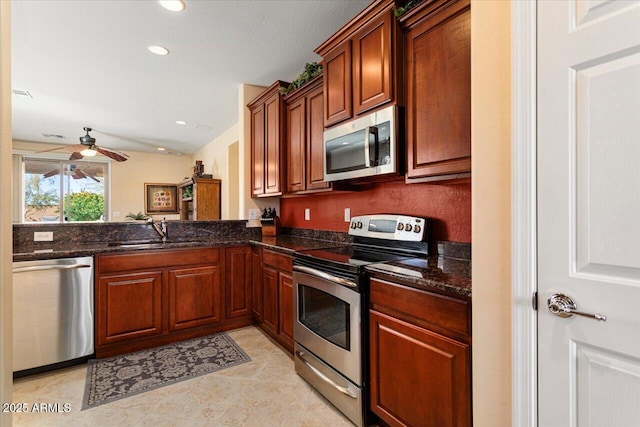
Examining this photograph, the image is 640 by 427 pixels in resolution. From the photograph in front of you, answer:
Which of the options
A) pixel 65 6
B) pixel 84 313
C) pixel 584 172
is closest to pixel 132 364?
pixel 84 313

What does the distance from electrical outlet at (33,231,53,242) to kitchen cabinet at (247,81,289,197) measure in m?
1.87

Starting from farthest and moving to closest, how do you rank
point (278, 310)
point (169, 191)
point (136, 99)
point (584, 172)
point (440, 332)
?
point (169, 191) < point (136, 99) < point (278, 310) < point (440, 332) < point (584, 172)

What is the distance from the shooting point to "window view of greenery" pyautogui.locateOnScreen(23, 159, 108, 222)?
6258 mm

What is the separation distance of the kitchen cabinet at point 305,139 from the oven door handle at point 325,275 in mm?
714

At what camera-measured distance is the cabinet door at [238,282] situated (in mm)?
3084

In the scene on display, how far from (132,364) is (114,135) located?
4896mm

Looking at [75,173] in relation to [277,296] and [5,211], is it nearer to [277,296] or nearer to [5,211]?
[277,296]

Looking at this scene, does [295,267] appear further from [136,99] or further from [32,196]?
[32,196]

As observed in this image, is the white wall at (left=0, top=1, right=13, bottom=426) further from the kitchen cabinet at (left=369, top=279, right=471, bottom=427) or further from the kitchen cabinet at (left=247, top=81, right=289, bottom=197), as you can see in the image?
the kitchen cabinet at (left=247, top=81, right=289, bottom=197)

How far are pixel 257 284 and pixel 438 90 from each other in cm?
233

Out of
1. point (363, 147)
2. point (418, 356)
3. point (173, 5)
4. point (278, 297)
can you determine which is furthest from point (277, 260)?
point (173, 5)

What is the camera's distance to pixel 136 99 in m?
4.04

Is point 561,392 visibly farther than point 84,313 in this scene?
No

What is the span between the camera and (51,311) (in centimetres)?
235
